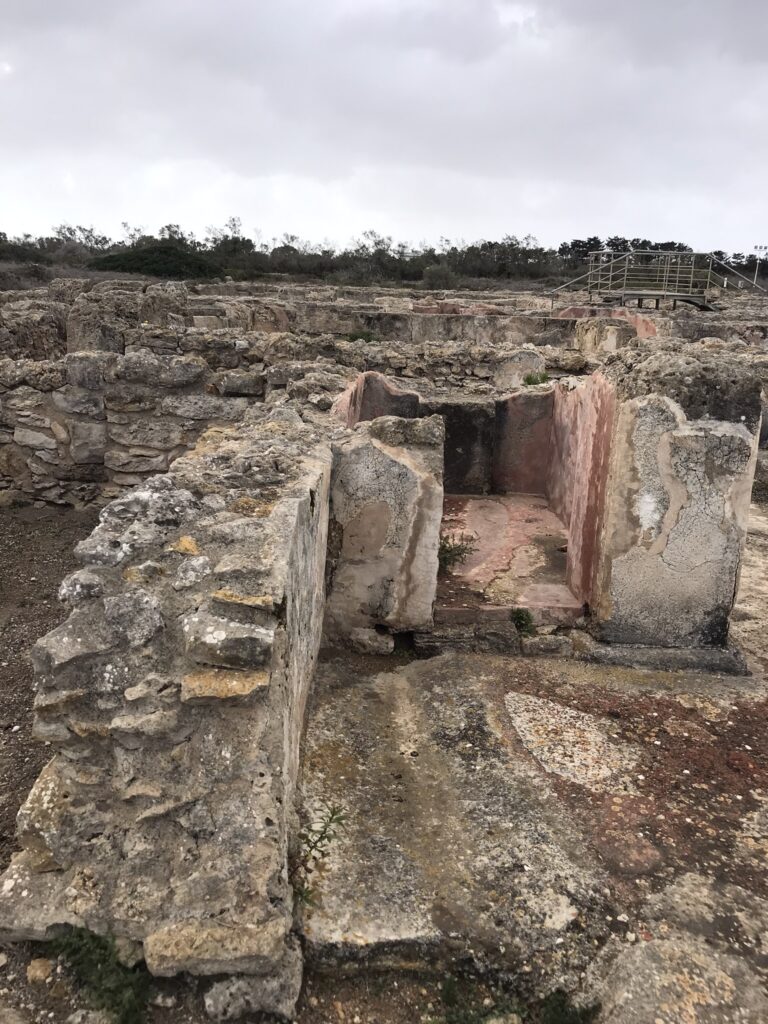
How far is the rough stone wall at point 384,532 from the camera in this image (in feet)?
12.4

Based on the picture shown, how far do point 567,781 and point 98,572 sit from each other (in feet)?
6.13

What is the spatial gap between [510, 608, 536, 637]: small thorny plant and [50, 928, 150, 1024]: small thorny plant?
99.7 inches

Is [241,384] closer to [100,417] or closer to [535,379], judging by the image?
[100,417]

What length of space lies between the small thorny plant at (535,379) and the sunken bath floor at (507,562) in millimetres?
2007

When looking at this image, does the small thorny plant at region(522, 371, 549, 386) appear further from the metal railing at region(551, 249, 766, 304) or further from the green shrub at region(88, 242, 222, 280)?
the green shrub at region(88, 242, 222, 280)

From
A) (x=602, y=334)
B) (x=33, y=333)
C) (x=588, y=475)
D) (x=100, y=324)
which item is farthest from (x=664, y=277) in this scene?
(x=588, y=475)

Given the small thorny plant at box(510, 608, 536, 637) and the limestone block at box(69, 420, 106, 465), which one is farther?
the limestone block at box(69, 420, 106, 465)

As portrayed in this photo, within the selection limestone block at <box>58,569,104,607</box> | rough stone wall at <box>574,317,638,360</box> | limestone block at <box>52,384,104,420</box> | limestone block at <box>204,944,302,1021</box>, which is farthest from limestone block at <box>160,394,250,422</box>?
rough stone wall at <box>574,317,638,360</box>

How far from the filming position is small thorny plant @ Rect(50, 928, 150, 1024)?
5.99 ft

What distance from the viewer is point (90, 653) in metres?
2.15

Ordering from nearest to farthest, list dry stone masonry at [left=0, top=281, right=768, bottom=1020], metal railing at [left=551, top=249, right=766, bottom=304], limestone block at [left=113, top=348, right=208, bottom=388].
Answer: dry stone masonry at [left=0, top=281, right=768, bottom=1020], limestone block at [left=113, top=348, right=208, bottom=388], metal railing at [left=551, top=249, right=766, bottom=304]

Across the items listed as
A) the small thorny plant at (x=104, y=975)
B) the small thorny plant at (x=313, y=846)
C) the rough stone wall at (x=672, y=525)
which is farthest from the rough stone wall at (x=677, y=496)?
the small thorny plant at (x=104, y=975)

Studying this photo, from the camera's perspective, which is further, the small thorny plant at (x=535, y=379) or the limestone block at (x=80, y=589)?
the small thorny plant at (x=535, y=379)

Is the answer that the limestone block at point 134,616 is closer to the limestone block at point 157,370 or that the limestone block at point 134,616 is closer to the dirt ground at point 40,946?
the dirt ground at point 40,946
